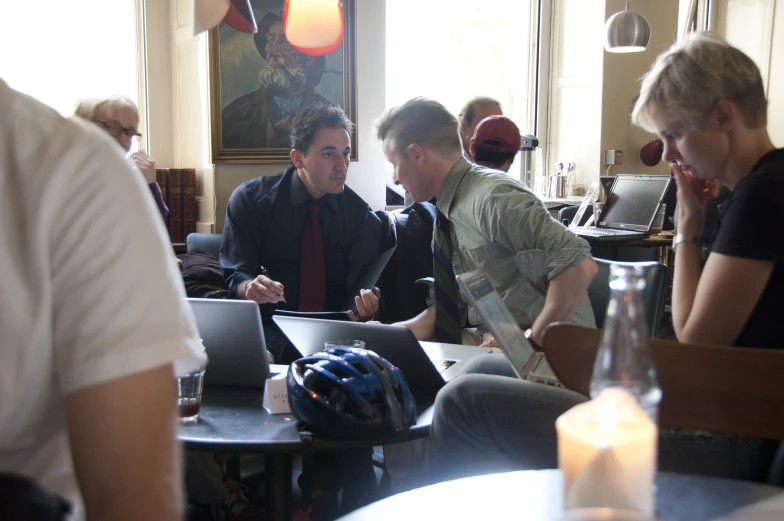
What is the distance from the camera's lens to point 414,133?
2623 mm

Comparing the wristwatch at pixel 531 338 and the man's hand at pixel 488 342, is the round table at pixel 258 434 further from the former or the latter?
the man's hand at pixel 488 342

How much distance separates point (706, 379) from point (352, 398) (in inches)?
25.8

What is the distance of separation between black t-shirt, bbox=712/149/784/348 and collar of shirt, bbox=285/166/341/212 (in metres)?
2.05

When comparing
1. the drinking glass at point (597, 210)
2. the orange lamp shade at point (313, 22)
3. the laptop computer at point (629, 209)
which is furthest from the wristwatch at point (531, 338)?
the drinking glass at point (597, 210)

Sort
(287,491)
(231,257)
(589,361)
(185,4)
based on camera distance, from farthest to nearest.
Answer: (185,4) < (231,257) < (287,491) < (589,361)

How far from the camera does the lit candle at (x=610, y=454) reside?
68 cm

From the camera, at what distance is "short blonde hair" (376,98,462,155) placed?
2.61 m

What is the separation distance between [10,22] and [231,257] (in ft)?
8.84

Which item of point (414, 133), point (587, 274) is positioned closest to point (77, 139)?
point (587, 274)

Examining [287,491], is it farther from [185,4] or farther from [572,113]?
[572,113]

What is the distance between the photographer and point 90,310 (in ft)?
2.29

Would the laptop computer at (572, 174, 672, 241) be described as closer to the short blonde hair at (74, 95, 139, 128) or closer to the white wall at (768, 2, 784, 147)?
the white wall at (768, 2, 784, 147)

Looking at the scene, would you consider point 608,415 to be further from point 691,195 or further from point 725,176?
point 691,195

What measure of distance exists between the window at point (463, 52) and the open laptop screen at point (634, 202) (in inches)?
62.0
